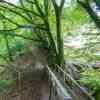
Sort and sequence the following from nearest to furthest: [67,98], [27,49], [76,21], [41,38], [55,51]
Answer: [67,98]
[76,21]
[55,51]
[41,38]
[27,49]

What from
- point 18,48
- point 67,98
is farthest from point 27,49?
point 67,98

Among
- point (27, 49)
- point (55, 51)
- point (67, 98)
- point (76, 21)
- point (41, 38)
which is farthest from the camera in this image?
point (27, 49)

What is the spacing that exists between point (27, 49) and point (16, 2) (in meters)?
1.91

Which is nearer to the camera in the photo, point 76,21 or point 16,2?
point 76,21

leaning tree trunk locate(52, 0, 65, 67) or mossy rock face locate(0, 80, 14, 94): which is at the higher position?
leaning tree trunk locate(52, 0, 65, 67)

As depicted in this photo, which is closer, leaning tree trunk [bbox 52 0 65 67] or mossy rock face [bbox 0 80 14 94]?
leaning tree trunk [bbox 52 0 65 67]

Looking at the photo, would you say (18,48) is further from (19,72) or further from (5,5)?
(5,5)

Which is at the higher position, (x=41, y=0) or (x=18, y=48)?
(x=41, y=0)

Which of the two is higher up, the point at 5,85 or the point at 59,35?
the point at 59,35

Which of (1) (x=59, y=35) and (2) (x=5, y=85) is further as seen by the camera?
(2) (x=5, y=85)

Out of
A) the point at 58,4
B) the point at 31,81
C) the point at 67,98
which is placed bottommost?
the point at 31,81

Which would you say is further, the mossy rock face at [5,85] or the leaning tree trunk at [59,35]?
the mossy rock face at [5,85]

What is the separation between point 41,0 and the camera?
8.00 meters

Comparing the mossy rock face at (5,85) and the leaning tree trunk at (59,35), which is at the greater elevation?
the leaning tree trunk at (59,35)
